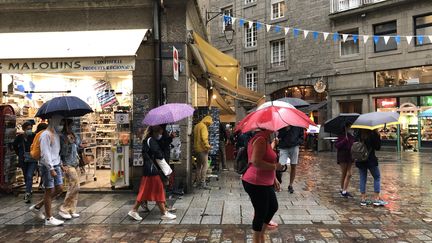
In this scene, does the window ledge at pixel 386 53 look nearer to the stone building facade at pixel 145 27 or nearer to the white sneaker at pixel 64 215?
the stone building facade at pixel 145 27

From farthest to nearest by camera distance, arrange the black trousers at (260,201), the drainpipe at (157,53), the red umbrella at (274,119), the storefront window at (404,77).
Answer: the storefront window at (404,77), the drainpipe at (157,53), the black trousers at (260,201), the red umbrella at (274,119)

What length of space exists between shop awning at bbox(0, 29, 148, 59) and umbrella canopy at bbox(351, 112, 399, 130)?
4702 mm

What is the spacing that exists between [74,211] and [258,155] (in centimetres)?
415

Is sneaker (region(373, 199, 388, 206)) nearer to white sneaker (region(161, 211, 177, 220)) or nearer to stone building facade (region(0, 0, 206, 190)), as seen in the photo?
white sneaker (region(161, 211, 177, 220))

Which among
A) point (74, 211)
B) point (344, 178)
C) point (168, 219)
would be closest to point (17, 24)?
point (74, 211)

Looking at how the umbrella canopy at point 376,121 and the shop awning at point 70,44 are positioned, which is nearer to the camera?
the umbrella canopy at point 376,121

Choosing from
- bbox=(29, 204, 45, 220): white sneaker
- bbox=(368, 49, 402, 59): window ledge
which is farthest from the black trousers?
bbox=(368, 49, 402, 59): window ledge

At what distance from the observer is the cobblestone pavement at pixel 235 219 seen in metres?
5.55

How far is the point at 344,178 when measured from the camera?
8.30m

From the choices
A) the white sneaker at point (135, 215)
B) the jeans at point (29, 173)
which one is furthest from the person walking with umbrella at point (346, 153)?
the jeans at point (29, 173)

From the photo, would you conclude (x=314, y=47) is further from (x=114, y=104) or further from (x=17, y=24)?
(x=17, y=24)

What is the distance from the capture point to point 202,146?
9.34m

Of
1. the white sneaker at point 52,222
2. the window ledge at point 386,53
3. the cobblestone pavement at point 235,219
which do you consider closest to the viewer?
the cobblestone pavement at point 235,219

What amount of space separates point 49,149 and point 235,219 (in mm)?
3272
